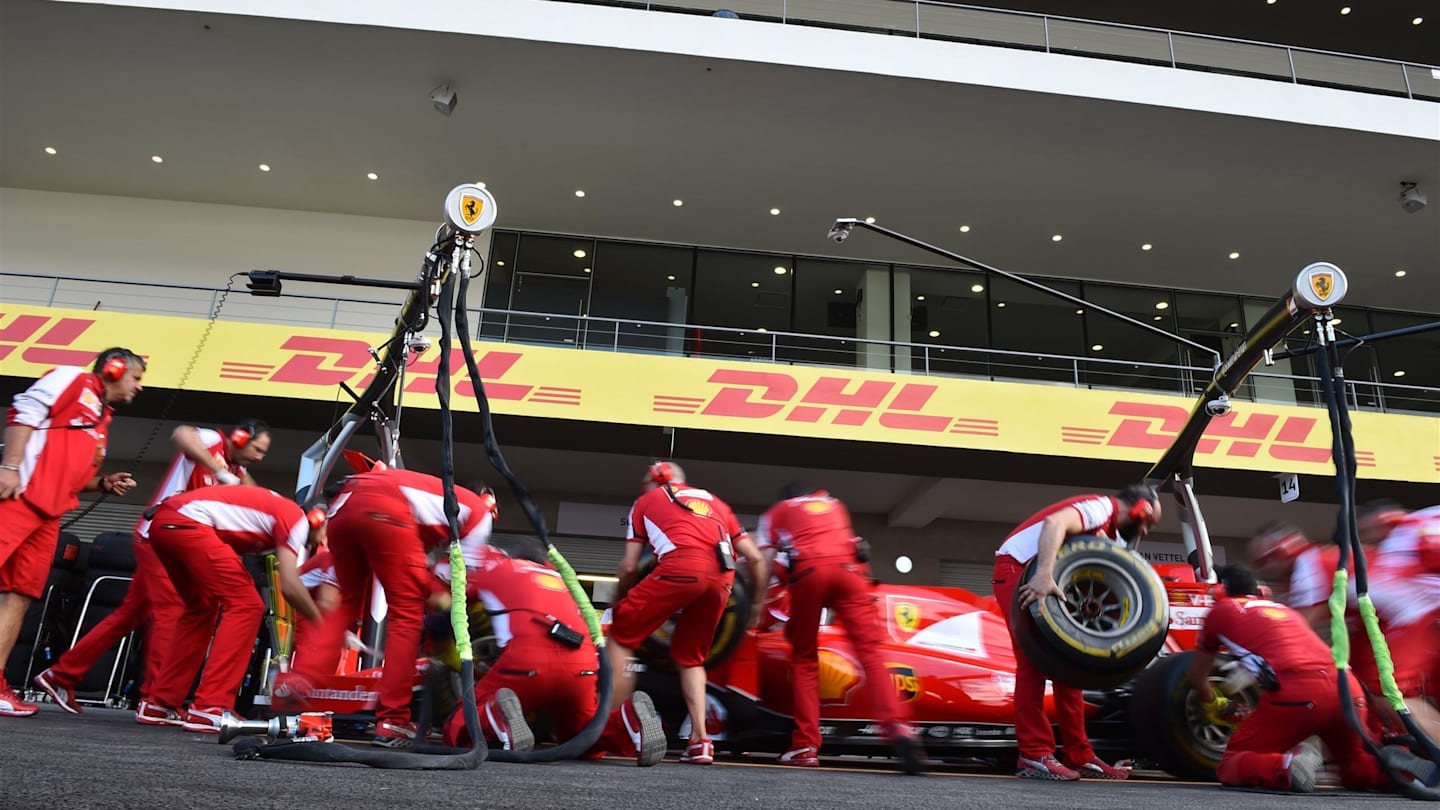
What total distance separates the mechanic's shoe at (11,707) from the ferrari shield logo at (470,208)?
128 inches

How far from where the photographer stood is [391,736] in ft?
10.8

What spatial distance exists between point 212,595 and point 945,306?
13934mm

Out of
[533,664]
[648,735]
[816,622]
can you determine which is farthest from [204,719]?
[816,622]

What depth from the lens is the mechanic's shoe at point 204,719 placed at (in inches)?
158

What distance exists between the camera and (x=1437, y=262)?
15.6 metres

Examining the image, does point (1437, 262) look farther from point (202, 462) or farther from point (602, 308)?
point (202, 462)

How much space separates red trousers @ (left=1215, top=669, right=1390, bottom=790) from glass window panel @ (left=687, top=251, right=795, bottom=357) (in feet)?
40.2

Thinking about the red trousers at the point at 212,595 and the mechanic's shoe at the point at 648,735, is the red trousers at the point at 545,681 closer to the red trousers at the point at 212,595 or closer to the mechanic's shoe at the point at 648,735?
the mechanic's shoe at the point at 648,735

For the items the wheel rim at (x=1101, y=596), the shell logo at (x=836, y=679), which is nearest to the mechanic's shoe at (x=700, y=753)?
the shell logo at (x=836, y=679)

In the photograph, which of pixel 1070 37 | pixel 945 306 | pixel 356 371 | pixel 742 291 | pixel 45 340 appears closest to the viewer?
pixel 45 340

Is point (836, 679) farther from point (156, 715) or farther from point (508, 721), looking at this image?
point (156, 715)

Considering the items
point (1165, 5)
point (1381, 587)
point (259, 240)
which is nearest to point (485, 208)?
point (1381, 587)

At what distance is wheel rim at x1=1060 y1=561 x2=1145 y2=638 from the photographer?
3646mm

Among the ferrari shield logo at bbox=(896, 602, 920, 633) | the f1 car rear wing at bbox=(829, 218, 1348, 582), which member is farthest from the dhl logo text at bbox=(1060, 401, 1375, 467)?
the ferrari shield logo at bbox=(896, 602, 920, 633)
